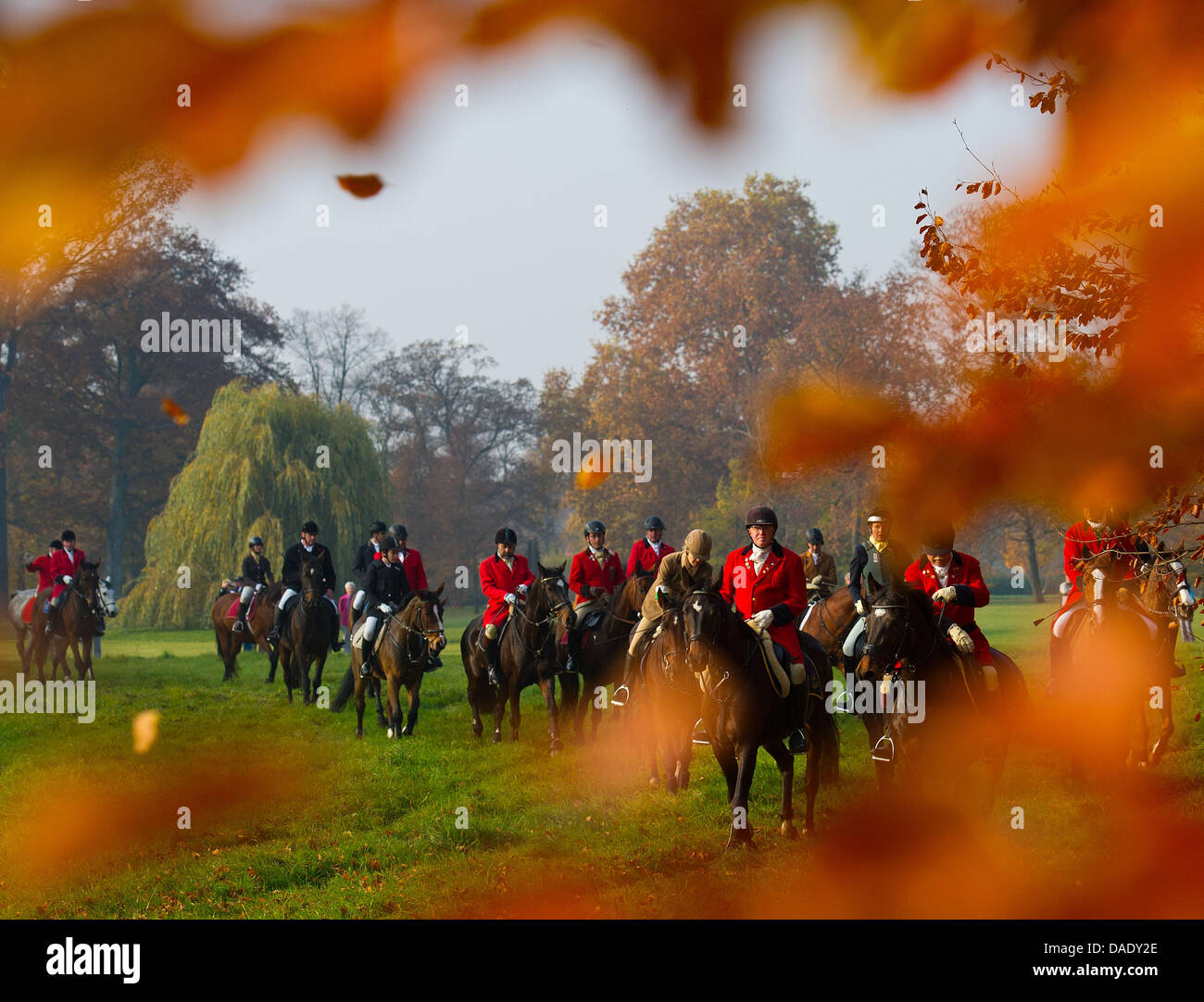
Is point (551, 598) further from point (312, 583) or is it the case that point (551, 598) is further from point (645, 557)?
point (312, 583)

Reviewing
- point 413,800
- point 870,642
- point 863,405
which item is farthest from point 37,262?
point 870,642

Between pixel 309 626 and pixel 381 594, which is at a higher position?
pixel 381 594

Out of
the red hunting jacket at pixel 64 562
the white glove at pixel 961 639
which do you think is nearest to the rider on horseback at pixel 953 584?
the white glove at pixel 961 639

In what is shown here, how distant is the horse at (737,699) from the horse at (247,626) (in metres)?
12.3

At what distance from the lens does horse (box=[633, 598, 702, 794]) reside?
871cm

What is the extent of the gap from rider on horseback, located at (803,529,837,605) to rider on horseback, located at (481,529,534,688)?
3.74 meters

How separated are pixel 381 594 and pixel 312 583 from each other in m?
2.18

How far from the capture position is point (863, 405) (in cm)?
3791

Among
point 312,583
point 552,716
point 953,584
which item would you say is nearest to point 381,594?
point 312,583

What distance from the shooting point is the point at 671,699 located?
9867 mm

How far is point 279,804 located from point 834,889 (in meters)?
5.70

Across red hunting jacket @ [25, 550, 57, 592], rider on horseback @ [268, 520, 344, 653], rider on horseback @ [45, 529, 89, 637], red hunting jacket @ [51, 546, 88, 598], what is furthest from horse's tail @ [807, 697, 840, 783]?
red hunting jacket @ [25, 550, 57, 592]

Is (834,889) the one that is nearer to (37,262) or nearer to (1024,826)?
(1024,826)

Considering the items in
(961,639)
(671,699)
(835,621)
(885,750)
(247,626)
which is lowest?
(885,750)
